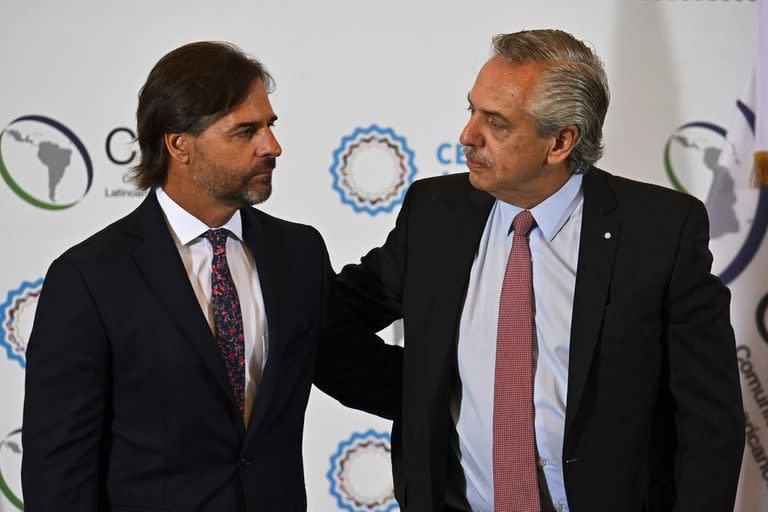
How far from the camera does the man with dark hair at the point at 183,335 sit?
1.67 m

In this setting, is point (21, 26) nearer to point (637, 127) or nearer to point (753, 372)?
point (637, 127)

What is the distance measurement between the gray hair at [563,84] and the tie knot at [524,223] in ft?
0.48

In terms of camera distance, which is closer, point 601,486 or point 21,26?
point 601,486

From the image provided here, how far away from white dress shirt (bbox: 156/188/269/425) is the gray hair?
2.08ft

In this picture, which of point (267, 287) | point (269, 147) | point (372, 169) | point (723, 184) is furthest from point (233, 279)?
point (723, 184)

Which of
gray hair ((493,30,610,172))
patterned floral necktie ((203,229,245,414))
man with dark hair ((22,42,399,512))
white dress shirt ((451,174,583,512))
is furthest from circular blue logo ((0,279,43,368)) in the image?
gray hair ((493,30,610,172))

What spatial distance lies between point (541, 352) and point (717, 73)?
1.32 m

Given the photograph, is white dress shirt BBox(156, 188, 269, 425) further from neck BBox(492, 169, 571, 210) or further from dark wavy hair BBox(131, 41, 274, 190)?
neck BBox(492, 169, 571, 210)

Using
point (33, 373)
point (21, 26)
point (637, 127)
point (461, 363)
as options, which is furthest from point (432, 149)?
point (33, 373)

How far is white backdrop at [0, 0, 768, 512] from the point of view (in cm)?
272

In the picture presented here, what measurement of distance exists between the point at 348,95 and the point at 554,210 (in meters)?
1.00

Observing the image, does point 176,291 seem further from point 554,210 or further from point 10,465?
point 10,465

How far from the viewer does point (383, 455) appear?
2879mm

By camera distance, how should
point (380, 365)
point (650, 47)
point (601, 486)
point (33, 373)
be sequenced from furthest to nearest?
1. point (650, 47)
2. point (380, 365)
3. point (601, 486)
4. point (33, 373)
